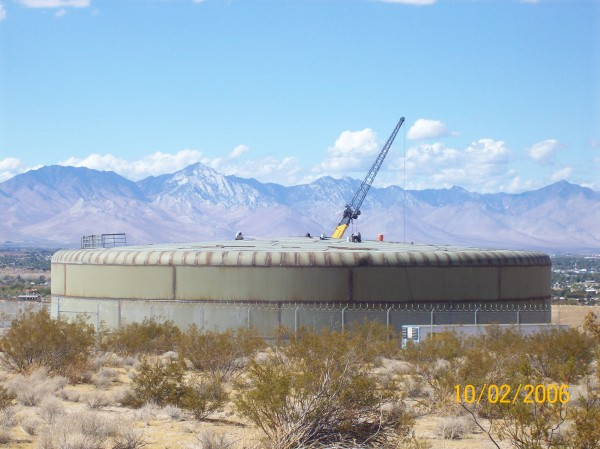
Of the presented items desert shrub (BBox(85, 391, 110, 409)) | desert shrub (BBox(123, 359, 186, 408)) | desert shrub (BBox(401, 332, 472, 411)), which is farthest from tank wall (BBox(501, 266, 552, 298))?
desert shrub (BBox(85, 391, 110, 409))

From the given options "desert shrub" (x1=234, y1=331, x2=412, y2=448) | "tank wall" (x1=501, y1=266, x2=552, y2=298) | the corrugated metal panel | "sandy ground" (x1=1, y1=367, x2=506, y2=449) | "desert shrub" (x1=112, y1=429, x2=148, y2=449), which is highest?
the corrugated metal panel

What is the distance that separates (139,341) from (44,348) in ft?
24.3

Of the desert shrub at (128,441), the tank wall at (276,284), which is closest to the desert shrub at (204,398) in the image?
the desert shrub at (128,441)

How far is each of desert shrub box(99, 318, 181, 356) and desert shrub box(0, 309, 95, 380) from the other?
6.15 m

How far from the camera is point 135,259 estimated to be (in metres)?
43.7

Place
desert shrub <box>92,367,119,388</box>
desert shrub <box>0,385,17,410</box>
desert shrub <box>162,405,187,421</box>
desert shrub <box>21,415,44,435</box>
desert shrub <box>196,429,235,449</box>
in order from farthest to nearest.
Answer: desert shrub <box>92,367,119,388</box>
desert shrub <box>162,405,187,421</box>
desert shrub <box>0,385,17,410</box>
desert shrub <box>21,415,44,435</box>
desert shrub <box>196,429,235,449</box>

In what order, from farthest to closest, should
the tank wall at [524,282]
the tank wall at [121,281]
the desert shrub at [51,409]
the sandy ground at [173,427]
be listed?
1. the tank wall at [524,282]
2. the tank wall at [121,281]
3. the desert shrub at [51,409]
4. the sandy ground at [173,427]

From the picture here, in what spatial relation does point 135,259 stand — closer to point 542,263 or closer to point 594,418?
point 542,263

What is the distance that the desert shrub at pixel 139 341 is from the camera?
123ft

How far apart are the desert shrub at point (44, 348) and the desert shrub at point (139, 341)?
615 cm

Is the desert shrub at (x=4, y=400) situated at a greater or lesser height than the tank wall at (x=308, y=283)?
lesser

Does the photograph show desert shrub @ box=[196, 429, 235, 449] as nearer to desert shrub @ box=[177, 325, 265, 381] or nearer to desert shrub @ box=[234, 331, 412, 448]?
desert shrub @ box=[234, 331, 412, 448]

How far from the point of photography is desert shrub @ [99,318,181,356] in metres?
37.6

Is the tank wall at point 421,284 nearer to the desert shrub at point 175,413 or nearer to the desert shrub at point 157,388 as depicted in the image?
the desert shrub at point 157,388
